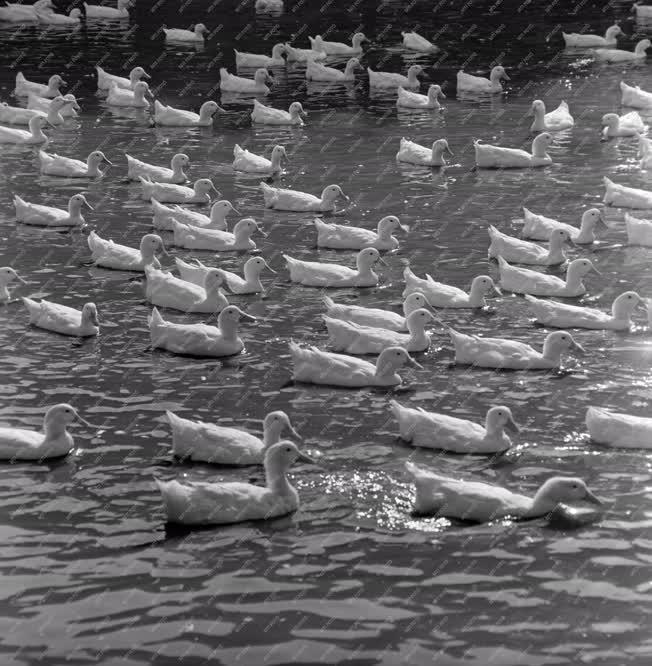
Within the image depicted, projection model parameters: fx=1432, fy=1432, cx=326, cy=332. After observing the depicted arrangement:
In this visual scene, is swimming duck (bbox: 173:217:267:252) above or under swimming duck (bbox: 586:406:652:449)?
above

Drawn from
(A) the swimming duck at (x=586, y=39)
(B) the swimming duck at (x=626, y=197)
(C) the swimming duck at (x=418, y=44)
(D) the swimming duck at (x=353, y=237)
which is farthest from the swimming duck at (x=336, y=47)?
(D) the swimming duck at (x=353, y=237)

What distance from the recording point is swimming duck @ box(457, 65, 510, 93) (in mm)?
36281

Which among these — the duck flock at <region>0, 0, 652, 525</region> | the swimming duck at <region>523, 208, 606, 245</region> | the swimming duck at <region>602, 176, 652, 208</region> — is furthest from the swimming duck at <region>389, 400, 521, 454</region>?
the swimming duck at <region>602, 176, 652, 208</region>

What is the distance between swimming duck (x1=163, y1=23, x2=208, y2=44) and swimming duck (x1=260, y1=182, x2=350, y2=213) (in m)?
18.3

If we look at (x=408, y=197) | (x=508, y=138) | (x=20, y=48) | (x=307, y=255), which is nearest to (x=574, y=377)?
(x=307, y=255)

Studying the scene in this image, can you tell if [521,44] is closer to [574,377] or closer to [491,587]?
[574,377]

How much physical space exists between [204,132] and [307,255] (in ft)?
32.2

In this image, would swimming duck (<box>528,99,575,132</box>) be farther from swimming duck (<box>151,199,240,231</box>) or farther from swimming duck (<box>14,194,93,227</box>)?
swimming duck (<box>14,194,93,227</box>)

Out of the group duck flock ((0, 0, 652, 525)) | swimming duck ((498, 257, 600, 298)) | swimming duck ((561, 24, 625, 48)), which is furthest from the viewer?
swimming duck ((561, 24, 625, 48))

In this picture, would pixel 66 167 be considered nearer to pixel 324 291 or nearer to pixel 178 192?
pixel 178 192

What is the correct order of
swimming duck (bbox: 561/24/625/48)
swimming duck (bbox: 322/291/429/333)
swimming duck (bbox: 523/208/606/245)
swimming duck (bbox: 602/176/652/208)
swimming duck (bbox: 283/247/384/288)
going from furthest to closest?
swimming duck (bbox: 561/24/625/48), swimming duck (bbox: 602/176/652/208), swimming duck (bbox: 523/208/606/245), swimming duck (bbox: 283/247/384/288), swimming duck (bbox: 322/291/429/333)

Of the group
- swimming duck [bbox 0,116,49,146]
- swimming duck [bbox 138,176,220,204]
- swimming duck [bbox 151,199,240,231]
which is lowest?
swimming duck [bbox 151,199,240,231]

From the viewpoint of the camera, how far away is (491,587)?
13000 mm

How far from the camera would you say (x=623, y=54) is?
39.8m
